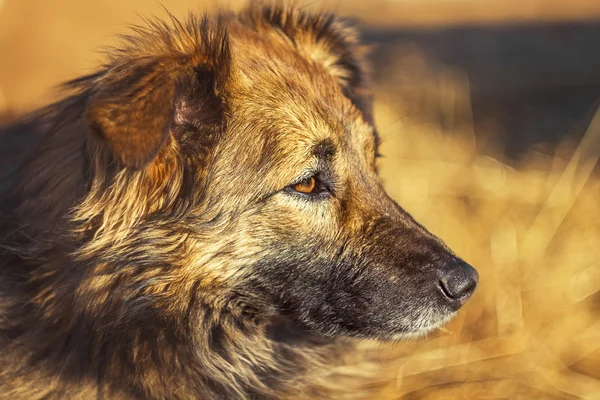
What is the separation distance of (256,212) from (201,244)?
0.69 feet

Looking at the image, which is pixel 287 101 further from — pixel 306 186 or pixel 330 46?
pixel 330 46

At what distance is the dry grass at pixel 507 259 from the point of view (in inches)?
→ 137

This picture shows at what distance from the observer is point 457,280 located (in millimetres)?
2605

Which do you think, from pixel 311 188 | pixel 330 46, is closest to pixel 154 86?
pixel 311 188

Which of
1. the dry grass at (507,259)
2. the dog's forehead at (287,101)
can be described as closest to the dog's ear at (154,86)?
the dog's forehead at (287,101)

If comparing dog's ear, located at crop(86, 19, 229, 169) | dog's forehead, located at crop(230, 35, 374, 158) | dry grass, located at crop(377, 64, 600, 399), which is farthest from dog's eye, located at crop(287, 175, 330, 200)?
dry grass, located at crop(377, 64, 600, 399)

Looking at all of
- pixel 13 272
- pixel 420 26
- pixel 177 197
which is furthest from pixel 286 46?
pixel 420 26

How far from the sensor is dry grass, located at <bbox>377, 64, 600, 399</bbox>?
349cm

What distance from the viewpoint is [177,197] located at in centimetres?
245

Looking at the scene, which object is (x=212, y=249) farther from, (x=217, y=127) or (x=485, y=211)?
(x=485, y=211)

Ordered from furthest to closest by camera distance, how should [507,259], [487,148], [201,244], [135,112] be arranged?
[487,148] < [507,259] < [201,244] < [135,112]

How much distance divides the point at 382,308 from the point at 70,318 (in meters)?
1.04

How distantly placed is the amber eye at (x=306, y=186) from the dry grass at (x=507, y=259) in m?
1.18

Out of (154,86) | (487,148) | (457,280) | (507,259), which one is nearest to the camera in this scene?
(154,86)
